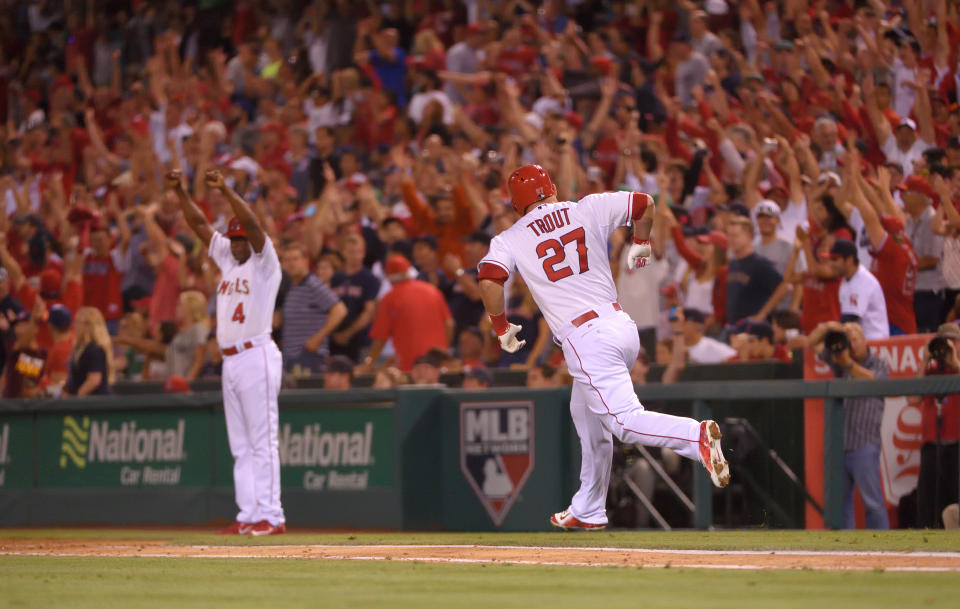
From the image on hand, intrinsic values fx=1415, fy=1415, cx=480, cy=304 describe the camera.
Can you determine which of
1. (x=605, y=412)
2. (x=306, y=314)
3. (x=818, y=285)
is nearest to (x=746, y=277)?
(x=818, y=285)

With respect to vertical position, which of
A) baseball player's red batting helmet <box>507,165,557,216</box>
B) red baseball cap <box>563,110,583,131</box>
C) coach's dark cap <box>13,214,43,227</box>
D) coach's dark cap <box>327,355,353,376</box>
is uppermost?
red baseball cap <box>563,110,583,131</box>

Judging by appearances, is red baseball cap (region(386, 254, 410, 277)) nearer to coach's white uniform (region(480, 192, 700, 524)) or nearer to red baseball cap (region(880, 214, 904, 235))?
red baseball cap (region(880, 214, 904, 235))

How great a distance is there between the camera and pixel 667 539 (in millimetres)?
8711

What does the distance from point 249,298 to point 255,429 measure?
3.09 feet

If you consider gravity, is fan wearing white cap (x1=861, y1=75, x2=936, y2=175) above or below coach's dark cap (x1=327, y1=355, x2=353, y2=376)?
above

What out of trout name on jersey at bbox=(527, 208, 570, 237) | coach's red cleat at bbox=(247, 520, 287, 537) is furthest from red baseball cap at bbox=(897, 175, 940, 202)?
coach's red cleat at bbox=(247, 520, 287, 537)

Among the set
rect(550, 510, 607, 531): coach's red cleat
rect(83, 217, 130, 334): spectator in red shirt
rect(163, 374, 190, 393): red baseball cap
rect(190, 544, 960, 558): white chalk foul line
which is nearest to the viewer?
rect(190, 544, 960, 558): white chalk foul line

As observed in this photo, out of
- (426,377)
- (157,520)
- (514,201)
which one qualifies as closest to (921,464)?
(514,201)

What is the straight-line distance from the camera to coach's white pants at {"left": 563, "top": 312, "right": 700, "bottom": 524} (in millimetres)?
8047

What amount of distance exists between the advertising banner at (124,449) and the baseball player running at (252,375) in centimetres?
230

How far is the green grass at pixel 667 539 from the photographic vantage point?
7734 millimetres

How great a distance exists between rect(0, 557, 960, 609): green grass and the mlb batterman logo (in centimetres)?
384

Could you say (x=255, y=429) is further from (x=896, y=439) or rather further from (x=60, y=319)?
(x=60, y=319)

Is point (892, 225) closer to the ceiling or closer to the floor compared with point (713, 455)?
closer to the ceiling
